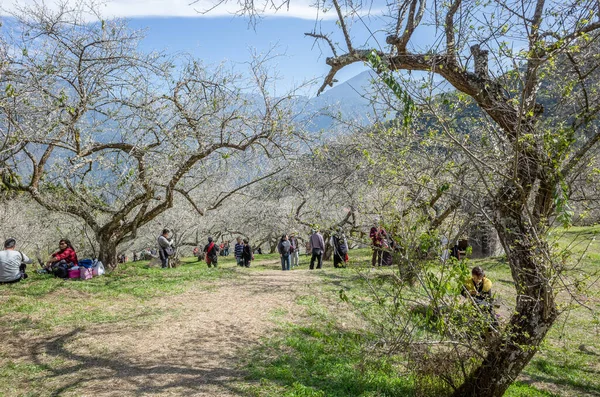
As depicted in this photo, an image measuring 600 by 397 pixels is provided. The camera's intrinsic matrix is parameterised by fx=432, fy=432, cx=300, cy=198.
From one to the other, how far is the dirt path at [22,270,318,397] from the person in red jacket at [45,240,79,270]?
126 inches

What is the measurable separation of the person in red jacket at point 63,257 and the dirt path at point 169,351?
320 centimetres

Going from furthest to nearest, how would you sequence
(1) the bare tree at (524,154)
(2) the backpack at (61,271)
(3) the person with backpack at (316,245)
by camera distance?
1. (3) the person with backpack at (316,245)
2. (2) the backpack at (61,271)
3. (1) the bare tree at (524,154)

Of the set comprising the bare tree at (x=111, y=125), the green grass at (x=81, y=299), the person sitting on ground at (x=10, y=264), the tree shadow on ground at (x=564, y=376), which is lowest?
the tree shadow on ground at (x=564, y=376)

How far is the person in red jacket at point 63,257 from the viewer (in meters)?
10.8

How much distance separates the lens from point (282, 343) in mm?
7188

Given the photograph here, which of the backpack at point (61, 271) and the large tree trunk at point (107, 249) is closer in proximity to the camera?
the backpack at point (61, 271)

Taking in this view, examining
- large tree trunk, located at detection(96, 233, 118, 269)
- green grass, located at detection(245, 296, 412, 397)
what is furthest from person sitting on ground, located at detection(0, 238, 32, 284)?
green grass, located at detection(245, 296, 412, 397)

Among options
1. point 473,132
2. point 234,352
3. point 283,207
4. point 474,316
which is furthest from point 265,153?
point 283,207

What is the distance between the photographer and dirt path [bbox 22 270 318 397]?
5.38m

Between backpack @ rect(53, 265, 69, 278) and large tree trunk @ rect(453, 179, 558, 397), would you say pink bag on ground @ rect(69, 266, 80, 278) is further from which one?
large tree trunk @ rect(453, 179, 558, 397)

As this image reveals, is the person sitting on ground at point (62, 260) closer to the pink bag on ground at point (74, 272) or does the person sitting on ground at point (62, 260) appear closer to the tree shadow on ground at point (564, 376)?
the pink bag on ground at point (74, 272)

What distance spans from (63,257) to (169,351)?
5.86 metres

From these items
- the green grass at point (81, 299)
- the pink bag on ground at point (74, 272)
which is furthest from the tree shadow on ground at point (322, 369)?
the pink bag on ground at point (74, 272)

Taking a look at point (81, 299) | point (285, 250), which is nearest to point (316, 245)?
point (285, 250)
